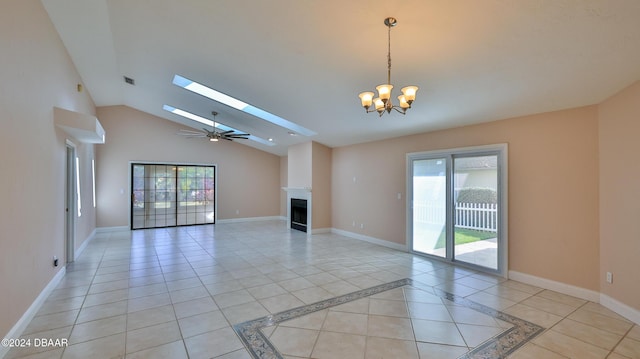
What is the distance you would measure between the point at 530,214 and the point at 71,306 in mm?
6109

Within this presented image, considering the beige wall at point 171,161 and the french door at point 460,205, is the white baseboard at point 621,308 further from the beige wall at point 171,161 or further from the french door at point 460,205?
the beige wall at point 171,161

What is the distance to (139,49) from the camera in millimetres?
4242

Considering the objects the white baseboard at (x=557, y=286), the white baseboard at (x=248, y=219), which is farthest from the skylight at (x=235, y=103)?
the white baseboard at (x=557, y=286)

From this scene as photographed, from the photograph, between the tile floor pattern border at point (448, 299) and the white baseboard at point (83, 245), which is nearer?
the tile floor pattern border at point (448, 299)

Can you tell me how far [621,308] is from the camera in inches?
127

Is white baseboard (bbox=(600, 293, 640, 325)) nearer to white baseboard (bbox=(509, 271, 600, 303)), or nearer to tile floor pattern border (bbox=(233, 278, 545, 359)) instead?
white baseboard (bbox=(509, 271, 600, 303))

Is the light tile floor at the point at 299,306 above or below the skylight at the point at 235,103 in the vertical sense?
below

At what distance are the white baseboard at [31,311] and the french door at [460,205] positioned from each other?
5.79 m

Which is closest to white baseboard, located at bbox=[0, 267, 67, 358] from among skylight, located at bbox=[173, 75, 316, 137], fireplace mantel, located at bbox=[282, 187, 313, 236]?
skylight, located at bbox=[173, 75, 316, 137]

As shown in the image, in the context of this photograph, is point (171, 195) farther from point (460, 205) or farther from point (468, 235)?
point (468, 235)

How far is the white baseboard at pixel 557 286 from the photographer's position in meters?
3.64

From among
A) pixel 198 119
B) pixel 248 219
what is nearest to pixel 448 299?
pixel 198 119

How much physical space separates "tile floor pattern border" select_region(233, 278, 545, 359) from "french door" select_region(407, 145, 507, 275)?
153cm

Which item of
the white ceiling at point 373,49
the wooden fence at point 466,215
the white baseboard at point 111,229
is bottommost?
the white baseboard at point 111,229
